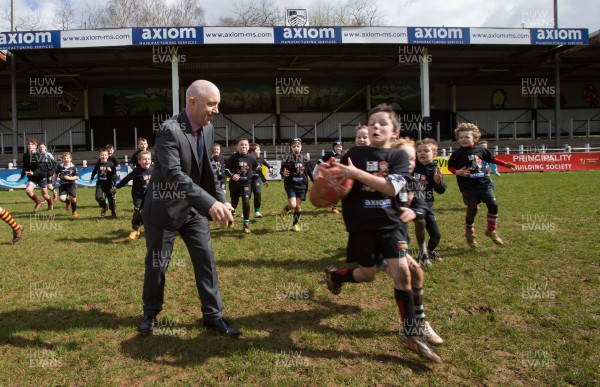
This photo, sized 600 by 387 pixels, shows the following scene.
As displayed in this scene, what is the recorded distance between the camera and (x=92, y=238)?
8516 millimetres

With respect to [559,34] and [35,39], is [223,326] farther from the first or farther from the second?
[559,34]

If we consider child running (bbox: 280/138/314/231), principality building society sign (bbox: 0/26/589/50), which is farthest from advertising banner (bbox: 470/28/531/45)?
child running (bbox: 280/138/314/231)

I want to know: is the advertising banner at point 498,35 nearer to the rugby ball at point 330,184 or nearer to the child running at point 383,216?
the child running at point 383,216

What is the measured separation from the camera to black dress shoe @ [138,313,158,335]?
13.0ft

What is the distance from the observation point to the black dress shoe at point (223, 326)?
12.8 feet

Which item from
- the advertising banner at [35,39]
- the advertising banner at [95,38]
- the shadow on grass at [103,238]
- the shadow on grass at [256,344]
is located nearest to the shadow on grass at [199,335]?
the shadow on grass at [256,344]

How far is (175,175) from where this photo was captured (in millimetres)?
3545

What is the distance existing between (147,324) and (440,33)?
23.0 m

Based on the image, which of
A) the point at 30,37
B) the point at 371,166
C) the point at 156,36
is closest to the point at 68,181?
the point at 371,166

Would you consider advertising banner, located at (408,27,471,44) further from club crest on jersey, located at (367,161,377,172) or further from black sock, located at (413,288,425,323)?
black sock, located at (413,288,425,323)

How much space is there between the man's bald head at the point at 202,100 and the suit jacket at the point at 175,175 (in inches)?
6.2

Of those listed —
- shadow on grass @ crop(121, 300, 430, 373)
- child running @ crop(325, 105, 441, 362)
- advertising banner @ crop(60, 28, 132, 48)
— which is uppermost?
advertising banner @ crop(60, 28, 132, 48)

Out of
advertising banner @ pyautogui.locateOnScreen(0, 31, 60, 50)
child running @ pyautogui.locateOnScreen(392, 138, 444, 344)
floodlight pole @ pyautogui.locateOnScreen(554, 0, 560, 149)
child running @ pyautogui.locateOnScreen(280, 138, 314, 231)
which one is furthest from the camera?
floodlight pole @ pyautogui.locateOnScreen(554, 0, 560, 149)

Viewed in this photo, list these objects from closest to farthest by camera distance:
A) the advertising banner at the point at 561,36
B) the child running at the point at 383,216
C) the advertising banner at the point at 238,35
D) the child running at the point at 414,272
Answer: the child running at the point at 383,216
the child running at the point at 414,272
the advertising banner at the point at 238,35
the advertising banner at the point at 561,36
